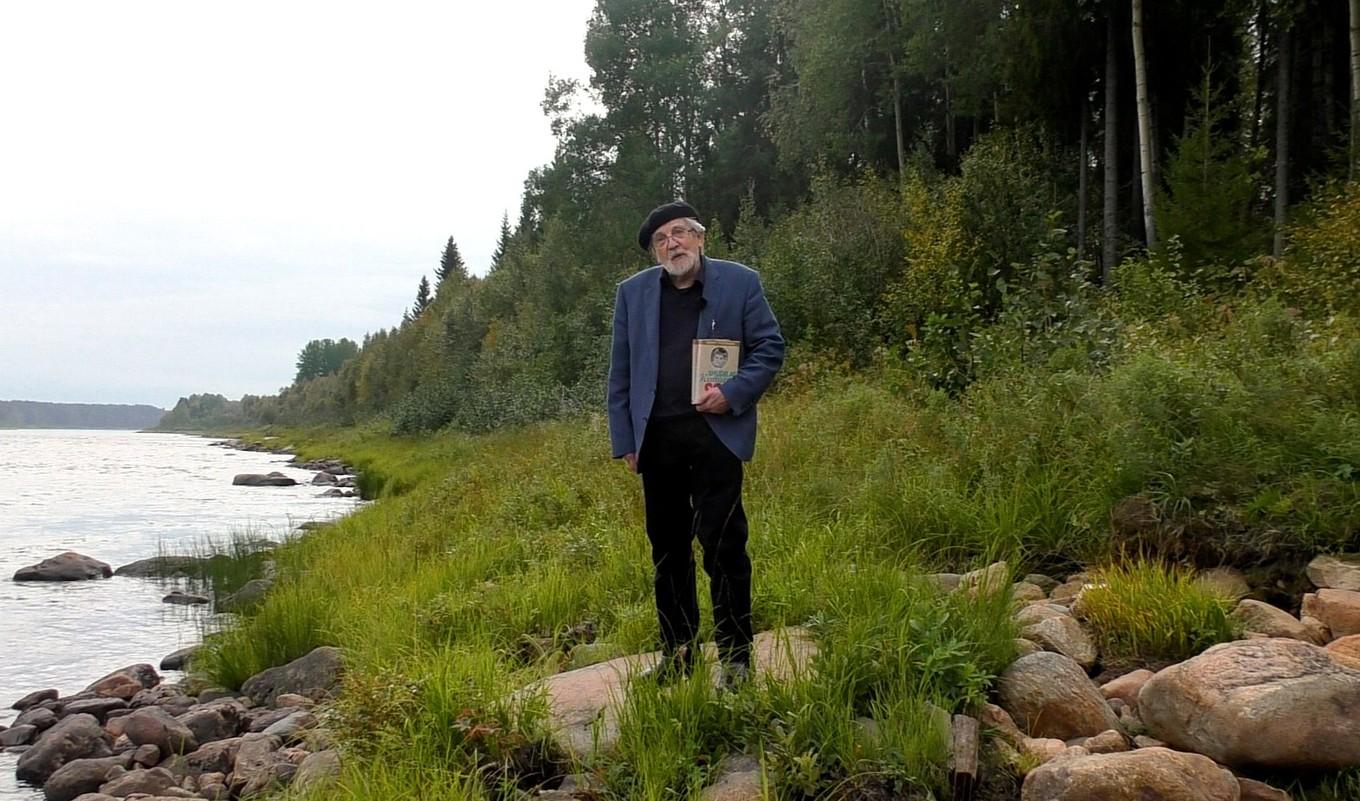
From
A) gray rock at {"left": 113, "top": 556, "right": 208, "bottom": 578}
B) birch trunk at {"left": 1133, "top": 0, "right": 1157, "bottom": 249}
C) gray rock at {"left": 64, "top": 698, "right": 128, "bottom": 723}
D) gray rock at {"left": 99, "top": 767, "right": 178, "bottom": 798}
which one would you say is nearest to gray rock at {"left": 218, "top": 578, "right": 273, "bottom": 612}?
gray rock at {"left": 113, "top": 556, "right": 208, "bottom": 578}

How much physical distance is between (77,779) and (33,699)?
274cm

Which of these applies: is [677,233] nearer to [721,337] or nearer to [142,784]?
[721,337]

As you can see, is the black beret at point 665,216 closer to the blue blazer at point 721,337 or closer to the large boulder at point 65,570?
the blue blazer at point 721,337

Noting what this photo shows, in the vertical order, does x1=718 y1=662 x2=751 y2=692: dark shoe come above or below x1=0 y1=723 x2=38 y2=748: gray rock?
above

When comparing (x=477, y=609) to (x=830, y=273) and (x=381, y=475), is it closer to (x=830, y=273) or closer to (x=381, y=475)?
(x=830, y=273)

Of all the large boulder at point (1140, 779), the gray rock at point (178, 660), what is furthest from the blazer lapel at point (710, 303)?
the gray rock at point (178, 660)

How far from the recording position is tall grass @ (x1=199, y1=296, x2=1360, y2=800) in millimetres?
3660

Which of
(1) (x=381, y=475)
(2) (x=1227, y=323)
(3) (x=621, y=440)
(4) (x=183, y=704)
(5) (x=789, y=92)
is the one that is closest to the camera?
(3) (x=621, y=440)

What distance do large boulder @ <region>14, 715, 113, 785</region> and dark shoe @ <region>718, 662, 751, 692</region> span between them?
17.1ft

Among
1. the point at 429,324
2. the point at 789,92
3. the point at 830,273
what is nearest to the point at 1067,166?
the point at 830,273

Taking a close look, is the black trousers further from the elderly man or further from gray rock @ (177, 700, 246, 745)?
gray rock @ (177, 700, 246, 745)

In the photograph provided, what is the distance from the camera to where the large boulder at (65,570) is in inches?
562

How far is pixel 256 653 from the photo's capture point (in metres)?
8.05

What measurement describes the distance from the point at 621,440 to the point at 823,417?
5397mm
